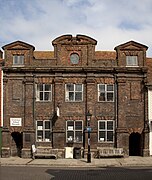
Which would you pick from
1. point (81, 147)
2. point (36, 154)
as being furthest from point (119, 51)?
point (36, 154)

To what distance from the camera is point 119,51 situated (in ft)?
94.0

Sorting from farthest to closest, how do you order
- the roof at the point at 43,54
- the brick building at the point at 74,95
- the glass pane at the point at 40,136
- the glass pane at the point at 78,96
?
the roof at the point at 43,54, the glass pane at the point at 78,96, the glass pane at the point at 40,136, the brick building at the point at 74,95

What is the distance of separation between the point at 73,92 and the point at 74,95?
0.85ft

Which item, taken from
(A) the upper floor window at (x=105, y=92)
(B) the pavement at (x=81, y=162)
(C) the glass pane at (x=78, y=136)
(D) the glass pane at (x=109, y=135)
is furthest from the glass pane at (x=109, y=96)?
(B) the pavement at (x=81, y=162)

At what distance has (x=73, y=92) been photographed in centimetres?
2858

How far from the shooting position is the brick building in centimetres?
2825

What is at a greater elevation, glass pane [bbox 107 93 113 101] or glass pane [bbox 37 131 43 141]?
glass pane [bbox 107 93 113 101]

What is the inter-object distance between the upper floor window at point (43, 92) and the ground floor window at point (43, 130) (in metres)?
1.86

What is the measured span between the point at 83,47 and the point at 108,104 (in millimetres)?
5056

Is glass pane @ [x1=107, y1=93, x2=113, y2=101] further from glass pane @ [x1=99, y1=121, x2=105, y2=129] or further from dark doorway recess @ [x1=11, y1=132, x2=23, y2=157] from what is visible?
dark doorway recess @ [x1=11, y1=132, x2=23, y2=157]

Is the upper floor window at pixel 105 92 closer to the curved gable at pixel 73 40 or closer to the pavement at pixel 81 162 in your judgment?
the curved gable at pixel 73 40

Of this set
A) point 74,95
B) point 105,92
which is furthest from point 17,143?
point 105,92

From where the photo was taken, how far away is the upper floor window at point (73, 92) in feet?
93.6

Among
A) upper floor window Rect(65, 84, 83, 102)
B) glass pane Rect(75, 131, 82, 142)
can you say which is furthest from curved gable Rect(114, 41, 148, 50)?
glass pane Rect(75, 131, 82, 142)
